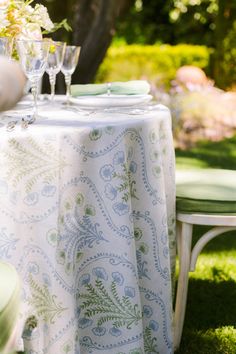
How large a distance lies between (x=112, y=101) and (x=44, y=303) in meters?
0.85

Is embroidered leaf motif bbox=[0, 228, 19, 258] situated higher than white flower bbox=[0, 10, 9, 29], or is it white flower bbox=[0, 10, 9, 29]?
white flower bbox=[0, 10, 9, 29]

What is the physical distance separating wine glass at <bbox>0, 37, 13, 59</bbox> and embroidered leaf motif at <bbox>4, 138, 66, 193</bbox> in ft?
1.61

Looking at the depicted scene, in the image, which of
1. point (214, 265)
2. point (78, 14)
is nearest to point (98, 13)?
point (78, 14)

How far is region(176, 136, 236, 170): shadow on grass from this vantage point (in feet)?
21.7

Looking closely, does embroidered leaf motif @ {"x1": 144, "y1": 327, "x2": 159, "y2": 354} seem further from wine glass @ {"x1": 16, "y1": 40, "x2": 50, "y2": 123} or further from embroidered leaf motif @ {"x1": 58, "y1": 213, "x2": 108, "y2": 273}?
wine glass @ {"x1": 16, "y1": 40, "x2": 50, "y2": 123}

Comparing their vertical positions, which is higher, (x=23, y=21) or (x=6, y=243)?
(x=23, y=21)

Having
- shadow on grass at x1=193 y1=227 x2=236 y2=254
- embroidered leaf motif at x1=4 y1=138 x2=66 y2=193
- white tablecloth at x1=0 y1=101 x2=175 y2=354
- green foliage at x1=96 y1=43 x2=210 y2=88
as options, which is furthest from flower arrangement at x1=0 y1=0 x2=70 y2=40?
green foliage at x1=96 y1=43 x2=210 y2=88

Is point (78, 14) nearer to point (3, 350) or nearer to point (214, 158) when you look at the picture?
point (214, 158)

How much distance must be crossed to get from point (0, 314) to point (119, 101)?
130 centimetres

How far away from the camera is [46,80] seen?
20.4 ft

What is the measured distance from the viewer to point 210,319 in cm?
335

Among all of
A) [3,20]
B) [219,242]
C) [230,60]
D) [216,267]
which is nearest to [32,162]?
[3,20]

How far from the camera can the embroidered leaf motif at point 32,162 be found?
2.35 metres

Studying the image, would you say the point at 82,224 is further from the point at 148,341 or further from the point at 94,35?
the point at 94,35
